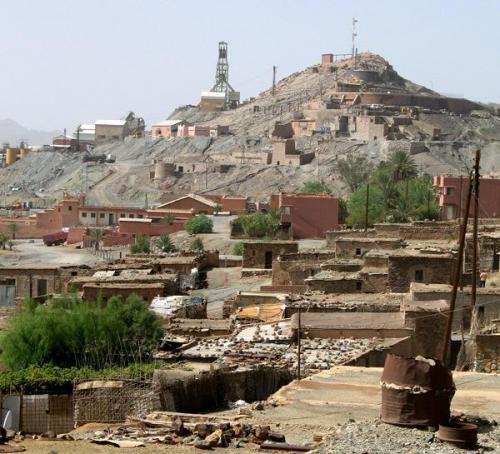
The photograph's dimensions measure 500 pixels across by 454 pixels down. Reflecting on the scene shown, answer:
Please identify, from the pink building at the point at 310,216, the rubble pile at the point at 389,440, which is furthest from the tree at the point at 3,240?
the rubble pile at the point at 389,440

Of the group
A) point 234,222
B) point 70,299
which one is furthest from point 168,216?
point 70,299

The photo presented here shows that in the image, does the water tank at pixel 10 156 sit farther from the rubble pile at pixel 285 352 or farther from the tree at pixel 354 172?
the rubble pile at pixel 285 352

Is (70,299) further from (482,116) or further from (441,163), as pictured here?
(482,116)

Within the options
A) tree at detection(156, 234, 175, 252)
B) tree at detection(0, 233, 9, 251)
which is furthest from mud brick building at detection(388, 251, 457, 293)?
tree at detection(0, 233, 9, 251)

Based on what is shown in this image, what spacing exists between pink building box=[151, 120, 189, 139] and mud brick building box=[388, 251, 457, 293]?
3071 inches

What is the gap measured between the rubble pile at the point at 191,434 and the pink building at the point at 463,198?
28888mm

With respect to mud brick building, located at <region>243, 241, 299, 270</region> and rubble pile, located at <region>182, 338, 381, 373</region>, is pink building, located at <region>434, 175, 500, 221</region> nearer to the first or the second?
mud brick building, located at <region>243, 241, 299, 270</region>

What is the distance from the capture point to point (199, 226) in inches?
2032

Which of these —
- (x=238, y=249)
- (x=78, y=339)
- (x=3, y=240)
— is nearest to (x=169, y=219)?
(x=3, y=240)

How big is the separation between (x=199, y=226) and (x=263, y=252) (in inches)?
779

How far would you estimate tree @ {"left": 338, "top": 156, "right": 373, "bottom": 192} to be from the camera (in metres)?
68.1

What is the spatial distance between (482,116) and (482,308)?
7466 centimetres

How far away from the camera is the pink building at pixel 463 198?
41.2 meters

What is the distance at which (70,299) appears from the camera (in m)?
22.2
